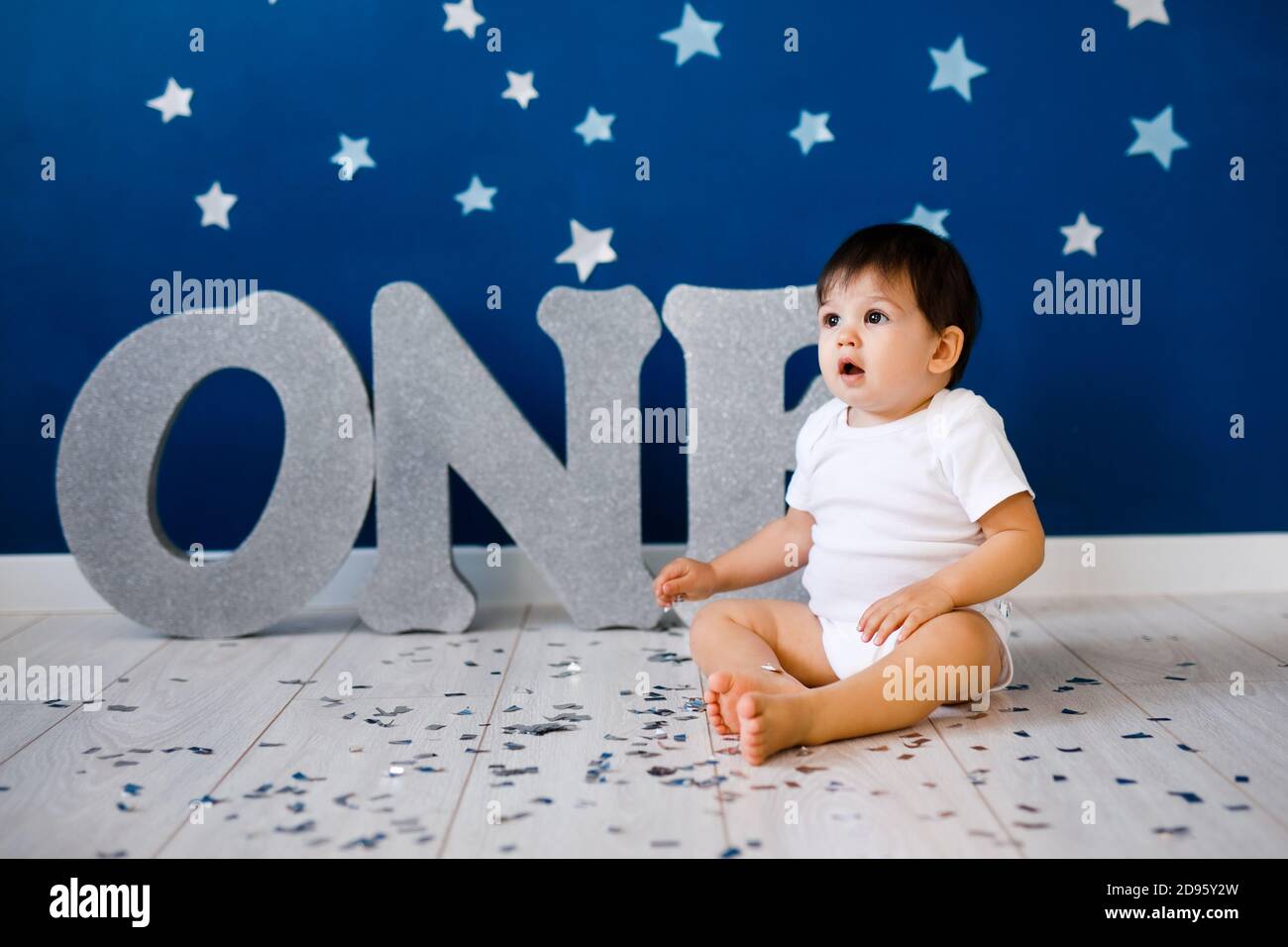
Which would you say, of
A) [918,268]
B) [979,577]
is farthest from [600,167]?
[979,577]

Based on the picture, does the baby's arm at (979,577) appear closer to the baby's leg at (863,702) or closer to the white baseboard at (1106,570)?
the baby's leg at (863,702)

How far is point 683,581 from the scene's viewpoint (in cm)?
157

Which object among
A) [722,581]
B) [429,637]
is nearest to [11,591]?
[429,637]

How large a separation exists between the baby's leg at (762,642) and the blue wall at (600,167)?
636mm

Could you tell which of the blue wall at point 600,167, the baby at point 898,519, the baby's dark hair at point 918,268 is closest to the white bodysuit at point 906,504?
the baby at point 898,519

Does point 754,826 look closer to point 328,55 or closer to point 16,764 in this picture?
point 16,764

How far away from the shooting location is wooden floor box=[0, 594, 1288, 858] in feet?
3.51

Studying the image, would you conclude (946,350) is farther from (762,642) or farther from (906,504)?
(762,642)

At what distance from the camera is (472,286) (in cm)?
210

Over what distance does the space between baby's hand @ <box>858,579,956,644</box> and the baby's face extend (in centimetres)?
26

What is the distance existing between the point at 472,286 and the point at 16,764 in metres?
1.08

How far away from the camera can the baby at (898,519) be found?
4.57 feet

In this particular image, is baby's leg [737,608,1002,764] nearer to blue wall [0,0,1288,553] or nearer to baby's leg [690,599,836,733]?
baby's leg [690,599,836,733]
